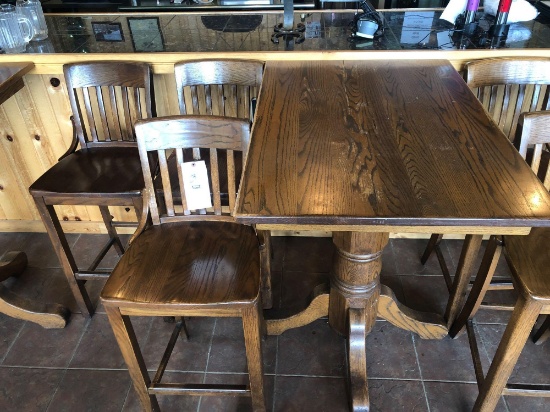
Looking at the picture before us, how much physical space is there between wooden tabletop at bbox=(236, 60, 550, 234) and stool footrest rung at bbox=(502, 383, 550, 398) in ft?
2.18

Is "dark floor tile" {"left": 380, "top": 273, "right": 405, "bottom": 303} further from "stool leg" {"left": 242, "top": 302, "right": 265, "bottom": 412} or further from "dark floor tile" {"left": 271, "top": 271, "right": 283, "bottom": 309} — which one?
"stool leg" {"left": 242, "top": 302, "right": 265, "bottom": 412}

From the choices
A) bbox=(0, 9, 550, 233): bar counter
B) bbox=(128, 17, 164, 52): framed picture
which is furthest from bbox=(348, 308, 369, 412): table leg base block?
bbox=(128, 17, 164, 52): framed picture

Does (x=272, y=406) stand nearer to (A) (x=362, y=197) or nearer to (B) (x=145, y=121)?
(A) (x=362, y=197)

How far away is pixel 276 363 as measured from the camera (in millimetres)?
1808

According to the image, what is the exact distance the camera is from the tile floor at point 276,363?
5.48ft

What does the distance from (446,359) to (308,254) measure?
83 cm

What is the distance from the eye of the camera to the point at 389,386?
5.61 feet

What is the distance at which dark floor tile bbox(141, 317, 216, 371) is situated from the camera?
1.82m

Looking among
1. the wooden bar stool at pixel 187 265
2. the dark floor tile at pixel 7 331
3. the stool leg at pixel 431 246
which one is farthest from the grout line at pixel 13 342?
the stool leg at pixel 431 246

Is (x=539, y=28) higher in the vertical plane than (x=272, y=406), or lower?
higher

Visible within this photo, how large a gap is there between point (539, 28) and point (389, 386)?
178 cm

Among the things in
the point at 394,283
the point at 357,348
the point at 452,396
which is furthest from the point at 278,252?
the point at 452,396

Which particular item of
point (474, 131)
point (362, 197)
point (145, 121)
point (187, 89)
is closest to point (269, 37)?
point (187, 89)

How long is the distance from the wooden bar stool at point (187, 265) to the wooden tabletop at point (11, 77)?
77cm
